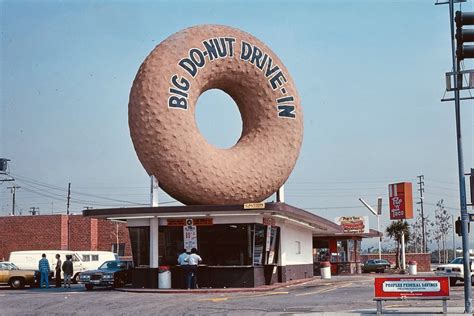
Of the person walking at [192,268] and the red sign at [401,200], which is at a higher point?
the red sign at [401,200]

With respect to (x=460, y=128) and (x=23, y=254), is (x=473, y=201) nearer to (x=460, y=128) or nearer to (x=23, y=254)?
(x=460, y=128)

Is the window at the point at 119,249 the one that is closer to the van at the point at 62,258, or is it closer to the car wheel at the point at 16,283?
the van at the point at 62,258

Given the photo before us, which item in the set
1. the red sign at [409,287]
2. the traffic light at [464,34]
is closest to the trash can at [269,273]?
the red sign at [409,287]

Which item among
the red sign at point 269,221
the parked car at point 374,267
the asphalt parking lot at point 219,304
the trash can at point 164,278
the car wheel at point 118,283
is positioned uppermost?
the red sign at point 269,221

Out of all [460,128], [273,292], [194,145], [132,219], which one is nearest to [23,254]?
[132,219]

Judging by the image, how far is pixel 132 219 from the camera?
27359mm

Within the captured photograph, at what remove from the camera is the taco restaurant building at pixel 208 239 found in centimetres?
2588

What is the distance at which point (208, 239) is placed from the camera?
26594mm

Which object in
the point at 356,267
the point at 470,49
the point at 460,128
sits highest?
the point at 470,49

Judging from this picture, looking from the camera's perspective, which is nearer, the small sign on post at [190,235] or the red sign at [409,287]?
the red sign at [409,287]

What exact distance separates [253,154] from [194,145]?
2583 millimetres

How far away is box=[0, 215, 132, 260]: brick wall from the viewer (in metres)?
54.2

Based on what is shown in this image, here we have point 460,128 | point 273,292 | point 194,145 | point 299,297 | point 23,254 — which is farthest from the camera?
point 23,254

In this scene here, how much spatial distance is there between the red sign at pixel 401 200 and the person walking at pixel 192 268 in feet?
91.5
